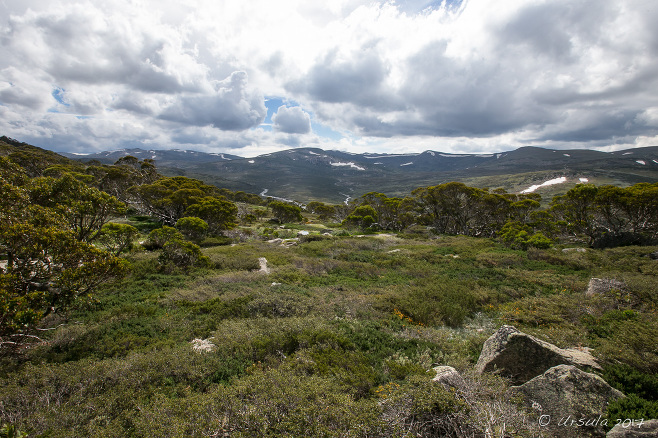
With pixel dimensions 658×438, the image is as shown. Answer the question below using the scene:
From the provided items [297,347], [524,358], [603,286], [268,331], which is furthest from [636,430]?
[603,286]

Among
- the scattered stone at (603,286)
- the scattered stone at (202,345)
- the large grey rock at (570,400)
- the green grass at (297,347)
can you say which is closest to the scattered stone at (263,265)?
the green grass at (297,347)

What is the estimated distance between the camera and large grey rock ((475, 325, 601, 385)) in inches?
252

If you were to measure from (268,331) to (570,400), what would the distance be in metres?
7.76

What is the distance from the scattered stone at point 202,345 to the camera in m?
7.78

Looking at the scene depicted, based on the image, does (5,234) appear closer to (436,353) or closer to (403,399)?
(403,399)

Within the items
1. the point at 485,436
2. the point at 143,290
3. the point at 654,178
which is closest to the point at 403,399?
the point at 485,436

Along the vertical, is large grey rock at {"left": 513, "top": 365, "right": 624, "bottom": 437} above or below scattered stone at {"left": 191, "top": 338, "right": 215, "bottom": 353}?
above

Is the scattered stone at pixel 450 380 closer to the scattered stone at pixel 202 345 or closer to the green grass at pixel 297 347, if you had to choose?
the green grass at pixel 297 347

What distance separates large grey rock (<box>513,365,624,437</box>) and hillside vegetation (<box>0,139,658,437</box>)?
0.26 m

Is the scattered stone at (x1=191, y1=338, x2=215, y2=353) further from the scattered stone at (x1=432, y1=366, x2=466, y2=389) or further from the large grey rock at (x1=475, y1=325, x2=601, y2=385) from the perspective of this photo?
the large grey rock at (x1=475, y1=325, x2=601, y2=385)

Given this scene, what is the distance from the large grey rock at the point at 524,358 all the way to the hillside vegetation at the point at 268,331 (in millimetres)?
610

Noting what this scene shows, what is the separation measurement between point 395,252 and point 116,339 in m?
20.2

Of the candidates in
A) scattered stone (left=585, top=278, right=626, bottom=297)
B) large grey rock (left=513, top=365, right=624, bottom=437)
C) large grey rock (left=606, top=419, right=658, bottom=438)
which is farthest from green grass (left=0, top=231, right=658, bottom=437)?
large grey rock (left=606, top=419, right=658, bottom=438)

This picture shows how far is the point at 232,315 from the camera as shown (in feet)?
35.2
